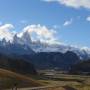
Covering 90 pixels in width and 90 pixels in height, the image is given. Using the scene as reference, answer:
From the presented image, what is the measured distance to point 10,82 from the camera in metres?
141

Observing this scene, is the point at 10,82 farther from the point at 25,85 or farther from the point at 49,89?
the point at 49,89

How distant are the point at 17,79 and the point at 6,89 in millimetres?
27691

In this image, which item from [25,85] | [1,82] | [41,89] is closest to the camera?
[41,89]

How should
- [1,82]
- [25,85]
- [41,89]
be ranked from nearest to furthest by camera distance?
[41,89]
[1,82]
[25,85]

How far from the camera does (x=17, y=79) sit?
152125mm

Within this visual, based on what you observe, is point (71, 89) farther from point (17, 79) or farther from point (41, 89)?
point (17, 79)

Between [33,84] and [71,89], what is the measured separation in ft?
102

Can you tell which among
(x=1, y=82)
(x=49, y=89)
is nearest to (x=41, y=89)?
(x=49, y=89)

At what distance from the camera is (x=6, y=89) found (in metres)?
124

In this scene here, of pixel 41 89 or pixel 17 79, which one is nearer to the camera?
pixel 41 89

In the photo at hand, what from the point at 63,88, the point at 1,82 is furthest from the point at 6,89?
the point at 63,88

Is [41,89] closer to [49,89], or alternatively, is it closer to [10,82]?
[49,89]

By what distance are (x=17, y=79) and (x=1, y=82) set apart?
17.3 meters

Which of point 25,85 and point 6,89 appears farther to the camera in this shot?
point 25,85
